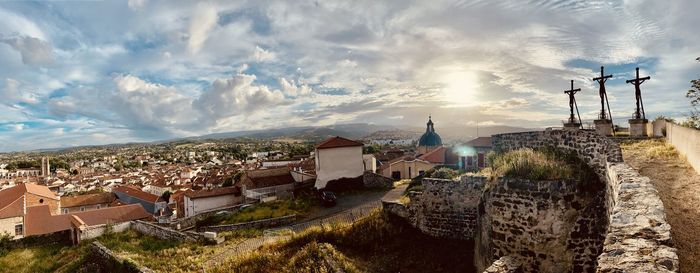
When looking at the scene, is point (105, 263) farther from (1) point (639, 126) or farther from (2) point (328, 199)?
(1) point (639, 126)

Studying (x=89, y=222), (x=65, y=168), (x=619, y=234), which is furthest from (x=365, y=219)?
(x=65, y=168)

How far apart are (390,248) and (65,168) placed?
152438 millimetres

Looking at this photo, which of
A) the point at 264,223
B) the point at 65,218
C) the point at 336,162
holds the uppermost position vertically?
the point at 336,162

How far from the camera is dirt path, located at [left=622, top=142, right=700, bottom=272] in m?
4.79

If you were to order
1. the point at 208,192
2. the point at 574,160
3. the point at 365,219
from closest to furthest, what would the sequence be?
1. the point at 574,160
2. the point at 365,219
3. the point at 208,192

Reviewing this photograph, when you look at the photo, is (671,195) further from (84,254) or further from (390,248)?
(84,254)

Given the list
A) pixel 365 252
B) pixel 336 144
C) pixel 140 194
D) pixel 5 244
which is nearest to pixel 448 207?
pixel 365 252

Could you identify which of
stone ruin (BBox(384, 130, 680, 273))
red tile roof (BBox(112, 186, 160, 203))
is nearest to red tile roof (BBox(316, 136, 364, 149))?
stone ruin (BBox(384, 130, 680, 273))

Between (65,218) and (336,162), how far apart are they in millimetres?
24622

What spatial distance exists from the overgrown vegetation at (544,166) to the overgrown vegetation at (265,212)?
55.7ft

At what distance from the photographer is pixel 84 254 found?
67.6 ft

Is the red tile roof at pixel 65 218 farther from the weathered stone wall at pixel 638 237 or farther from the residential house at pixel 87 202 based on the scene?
the weathered stone wall at pixel 638 237

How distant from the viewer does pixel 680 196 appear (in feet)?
22.6

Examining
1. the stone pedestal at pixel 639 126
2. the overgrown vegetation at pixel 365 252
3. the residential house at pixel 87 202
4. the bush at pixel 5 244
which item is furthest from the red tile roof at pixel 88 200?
the stone pedestal at pixel 639 126
